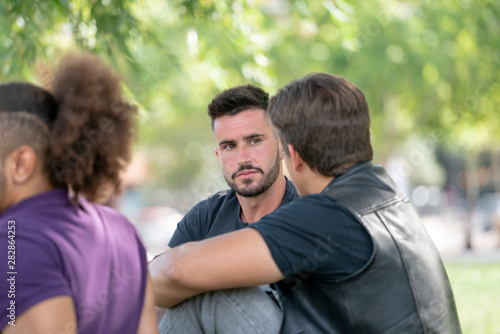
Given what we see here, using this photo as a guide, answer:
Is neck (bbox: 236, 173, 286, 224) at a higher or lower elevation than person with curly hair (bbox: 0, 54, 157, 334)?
lower

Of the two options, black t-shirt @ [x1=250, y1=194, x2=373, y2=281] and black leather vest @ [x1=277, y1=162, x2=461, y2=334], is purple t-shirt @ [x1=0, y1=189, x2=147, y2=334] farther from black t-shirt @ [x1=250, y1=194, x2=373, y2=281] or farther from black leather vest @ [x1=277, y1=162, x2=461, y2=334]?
black leather vest @ [x1=277, y1=162, x2=461, y2=334]

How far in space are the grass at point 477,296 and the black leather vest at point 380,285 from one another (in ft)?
13.5

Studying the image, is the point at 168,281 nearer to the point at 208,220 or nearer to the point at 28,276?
the point at 28,276

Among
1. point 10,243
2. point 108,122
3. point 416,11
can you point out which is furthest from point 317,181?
point 416,11

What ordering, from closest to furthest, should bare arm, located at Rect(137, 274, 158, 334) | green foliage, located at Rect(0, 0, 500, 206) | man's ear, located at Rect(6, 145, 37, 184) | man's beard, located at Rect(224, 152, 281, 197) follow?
man's ear, located at Rect(6, 145, 37, 184) < bare arm, located at Rect(137, 274, 158, 334) < man's beard, located at Rect(224, 152, 281, 197) < green foliage, located at Rect(0, 0, 500, 206)

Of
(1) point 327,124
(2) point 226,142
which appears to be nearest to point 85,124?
(1) point 327,124

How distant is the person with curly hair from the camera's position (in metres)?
1.64

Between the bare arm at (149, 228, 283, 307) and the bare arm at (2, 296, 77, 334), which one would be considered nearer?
the bare arm at (2, 296, 77, 334)

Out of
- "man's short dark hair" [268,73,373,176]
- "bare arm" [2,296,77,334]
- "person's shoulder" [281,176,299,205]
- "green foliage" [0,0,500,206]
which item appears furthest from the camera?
"green foliage" [0,0,500,206]

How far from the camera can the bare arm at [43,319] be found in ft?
5.29

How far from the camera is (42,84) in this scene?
195 centimetres

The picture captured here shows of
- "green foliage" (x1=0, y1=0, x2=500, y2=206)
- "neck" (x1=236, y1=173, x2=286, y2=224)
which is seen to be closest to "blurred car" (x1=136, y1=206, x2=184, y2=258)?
"green foliage" (x1=0, y1=0, x2=500, y2=206)

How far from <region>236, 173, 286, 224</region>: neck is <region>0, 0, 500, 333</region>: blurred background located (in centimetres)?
65

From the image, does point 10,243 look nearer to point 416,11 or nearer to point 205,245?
point 205,245
